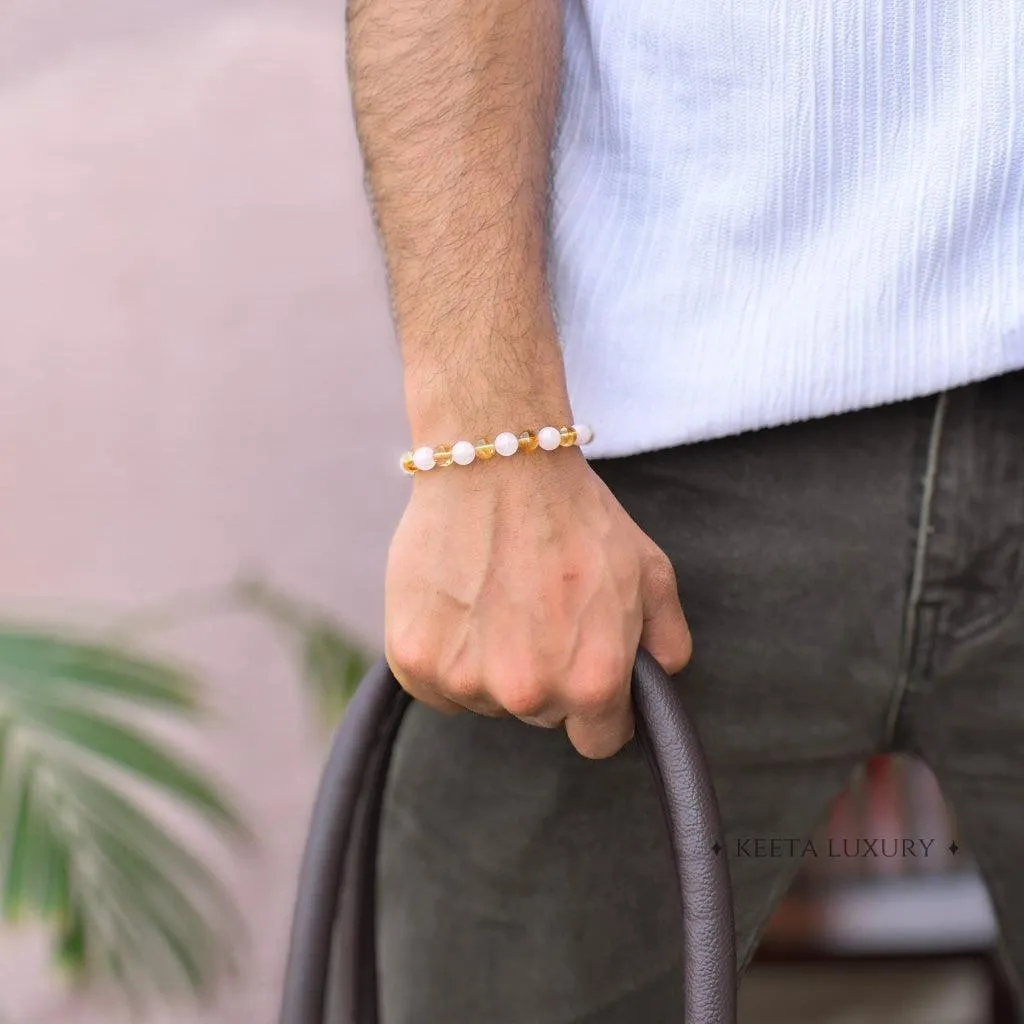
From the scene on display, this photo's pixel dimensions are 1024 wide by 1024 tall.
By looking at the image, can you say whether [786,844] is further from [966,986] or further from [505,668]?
[966,986]

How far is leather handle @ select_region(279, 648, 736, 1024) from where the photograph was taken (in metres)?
0.52

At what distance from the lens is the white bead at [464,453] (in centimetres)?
54

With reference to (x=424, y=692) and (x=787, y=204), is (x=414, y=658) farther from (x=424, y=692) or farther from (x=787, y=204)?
(x=787, y=204)

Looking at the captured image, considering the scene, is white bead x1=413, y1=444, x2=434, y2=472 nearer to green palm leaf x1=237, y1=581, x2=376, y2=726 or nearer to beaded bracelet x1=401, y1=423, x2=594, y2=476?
beaded bracelet x1=401, y1=423, x2=594, y2=476

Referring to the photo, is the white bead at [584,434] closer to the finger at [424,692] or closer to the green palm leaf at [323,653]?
the finger at [424,692]

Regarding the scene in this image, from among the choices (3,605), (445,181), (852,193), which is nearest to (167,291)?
(3,605)

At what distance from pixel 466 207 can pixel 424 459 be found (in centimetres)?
13

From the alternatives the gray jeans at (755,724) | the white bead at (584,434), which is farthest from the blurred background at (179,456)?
the white bead at (584,434)

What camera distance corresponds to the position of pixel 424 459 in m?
0.55

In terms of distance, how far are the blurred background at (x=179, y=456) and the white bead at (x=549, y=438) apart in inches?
31.2

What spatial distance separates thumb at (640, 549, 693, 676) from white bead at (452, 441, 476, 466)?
0.10 m

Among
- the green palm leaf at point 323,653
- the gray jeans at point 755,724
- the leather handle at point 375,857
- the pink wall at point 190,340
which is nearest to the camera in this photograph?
the leather handle at point 375,857

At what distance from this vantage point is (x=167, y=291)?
1.27 metres

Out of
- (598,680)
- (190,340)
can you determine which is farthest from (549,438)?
(190,340)
